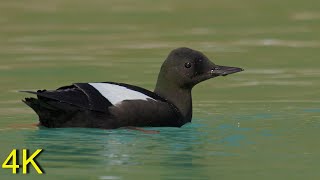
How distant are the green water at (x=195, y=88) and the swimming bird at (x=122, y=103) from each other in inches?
5.7

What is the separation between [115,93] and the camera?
14039 millimetres

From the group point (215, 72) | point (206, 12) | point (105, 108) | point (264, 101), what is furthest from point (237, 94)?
point (206, 12)

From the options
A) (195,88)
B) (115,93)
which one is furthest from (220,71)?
(195,88)

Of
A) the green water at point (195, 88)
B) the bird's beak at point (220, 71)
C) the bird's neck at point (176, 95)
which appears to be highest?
the bird's beak at point (220, 71)

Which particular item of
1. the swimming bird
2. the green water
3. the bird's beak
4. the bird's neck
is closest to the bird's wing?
the swimming bird

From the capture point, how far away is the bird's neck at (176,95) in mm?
14797

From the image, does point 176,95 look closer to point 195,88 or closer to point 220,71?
point 220,71

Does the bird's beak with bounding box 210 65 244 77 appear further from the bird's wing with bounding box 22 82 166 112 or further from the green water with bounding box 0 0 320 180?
the bird's wing with bounding box 22 82 166 112

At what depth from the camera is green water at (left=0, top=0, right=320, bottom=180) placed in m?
12.2

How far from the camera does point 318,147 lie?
1299cm

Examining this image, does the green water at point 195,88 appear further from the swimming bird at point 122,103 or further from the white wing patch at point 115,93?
the white wing patch at point 115,93

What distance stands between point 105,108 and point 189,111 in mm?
1310

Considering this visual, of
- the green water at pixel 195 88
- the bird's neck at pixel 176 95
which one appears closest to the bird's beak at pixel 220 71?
the bird's neck at pixel 176 95

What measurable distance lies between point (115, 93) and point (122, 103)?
0.15 m
